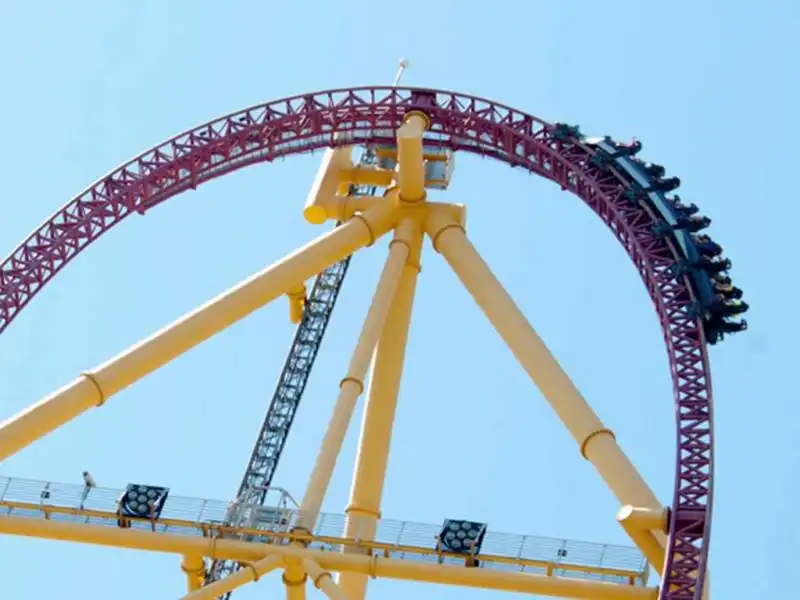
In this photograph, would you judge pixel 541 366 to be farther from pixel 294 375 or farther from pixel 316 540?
pixel 294 375

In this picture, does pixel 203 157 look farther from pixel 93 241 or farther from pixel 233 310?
pixel 233 310

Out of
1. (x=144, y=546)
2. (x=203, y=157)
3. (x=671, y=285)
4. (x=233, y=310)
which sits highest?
(x=203, y=157)

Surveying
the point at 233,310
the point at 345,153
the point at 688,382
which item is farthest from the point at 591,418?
the point at 345,153

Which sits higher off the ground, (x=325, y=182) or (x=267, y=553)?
(x=325, y=182)

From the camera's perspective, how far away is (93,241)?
38875 millimetres

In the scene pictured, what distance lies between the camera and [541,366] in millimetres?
33188

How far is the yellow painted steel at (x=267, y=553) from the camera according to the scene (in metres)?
30.2

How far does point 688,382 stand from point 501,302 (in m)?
3.97

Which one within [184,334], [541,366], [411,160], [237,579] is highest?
[411,160]

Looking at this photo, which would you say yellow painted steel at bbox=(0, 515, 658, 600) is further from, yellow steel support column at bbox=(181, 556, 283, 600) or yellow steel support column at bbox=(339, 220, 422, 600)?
yellow steel support column at bbox=(339, 220, 422, 600)

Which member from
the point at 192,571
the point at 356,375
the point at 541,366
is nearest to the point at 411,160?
the point at 356,375

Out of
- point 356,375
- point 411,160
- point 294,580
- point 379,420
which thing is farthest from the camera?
point 411,160

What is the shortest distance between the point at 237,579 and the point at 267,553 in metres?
0.83

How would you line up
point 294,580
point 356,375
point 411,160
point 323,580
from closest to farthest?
point 323,580 → point 294,580 → point 356,375 → point 411,160
